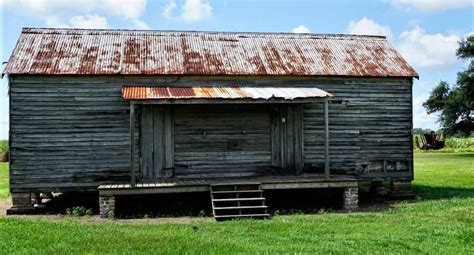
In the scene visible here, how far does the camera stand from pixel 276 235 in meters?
11.6

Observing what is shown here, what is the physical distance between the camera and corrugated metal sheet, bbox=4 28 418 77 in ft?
57.8

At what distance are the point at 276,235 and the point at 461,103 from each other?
45.1 m

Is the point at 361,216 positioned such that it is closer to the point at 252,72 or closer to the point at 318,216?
the point at 318,216

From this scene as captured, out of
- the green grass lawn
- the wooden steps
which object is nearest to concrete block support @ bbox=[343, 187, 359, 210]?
the green grass lawn

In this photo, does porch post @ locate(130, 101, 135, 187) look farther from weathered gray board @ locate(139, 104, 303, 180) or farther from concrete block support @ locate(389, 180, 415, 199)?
concrete block support @ locate(389, 180, 415, 199)

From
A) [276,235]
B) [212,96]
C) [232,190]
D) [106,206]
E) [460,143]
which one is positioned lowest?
[276,235]

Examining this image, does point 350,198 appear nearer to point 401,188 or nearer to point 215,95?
point 401,188

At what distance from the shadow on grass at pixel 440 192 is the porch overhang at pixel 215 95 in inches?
206

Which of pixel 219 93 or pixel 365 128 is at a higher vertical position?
pixel 219 93

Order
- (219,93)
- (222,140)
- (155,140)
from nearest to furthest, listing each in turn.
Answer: (219,93)
(155,140)
(222,140)

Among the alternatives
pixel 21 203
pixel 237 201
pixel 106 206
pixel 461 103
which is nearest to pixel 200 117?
pixel 237 201

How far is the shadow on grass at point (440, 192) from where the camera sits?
1895 cm

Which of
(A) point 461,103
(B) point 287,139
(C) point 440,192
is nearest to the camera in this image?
(B) point 287,139

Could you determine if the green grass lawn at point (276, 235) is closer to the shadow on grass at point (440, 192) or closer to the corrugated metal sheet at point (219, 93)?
the shadow on grass at point (440, 192)
